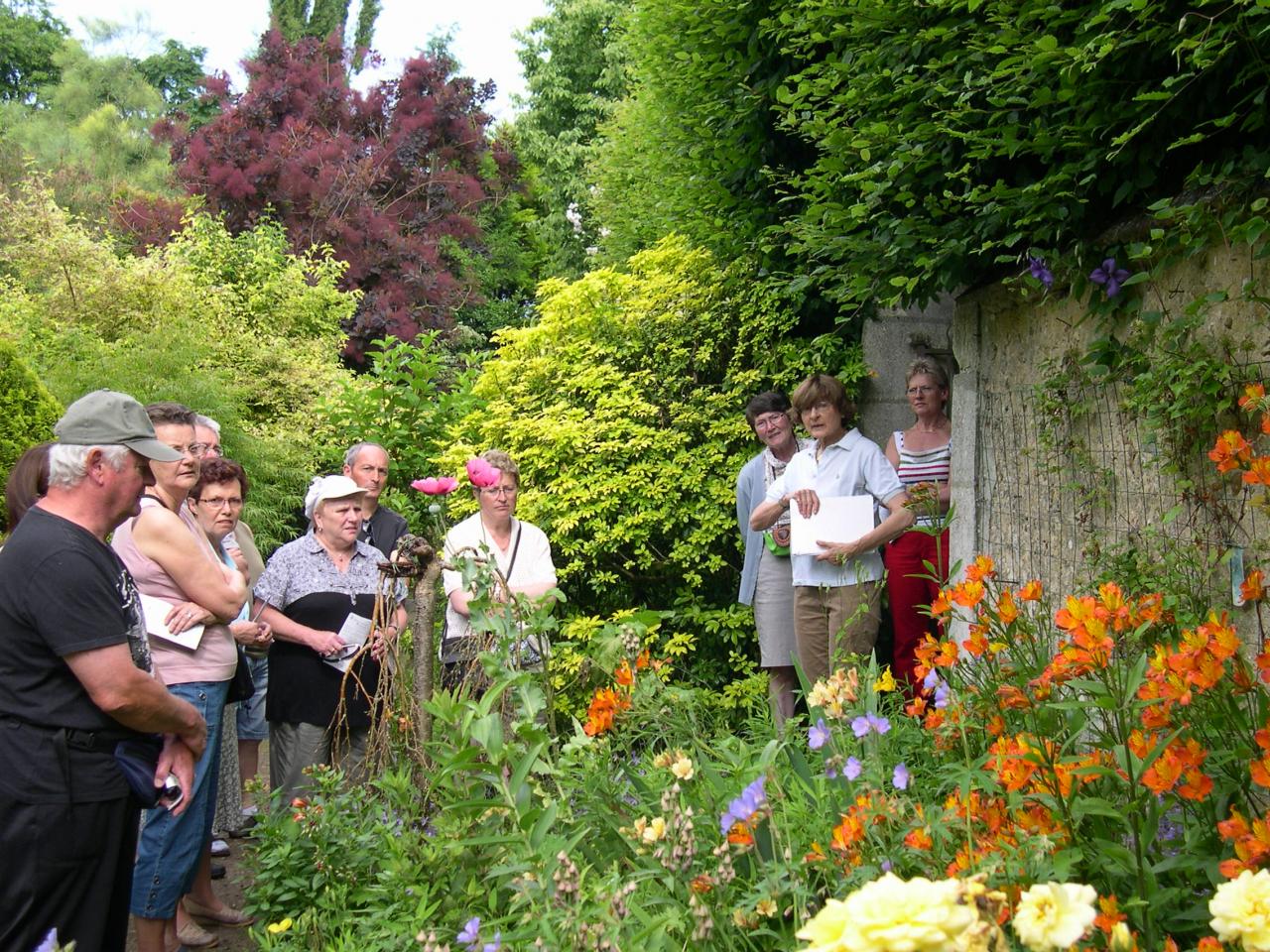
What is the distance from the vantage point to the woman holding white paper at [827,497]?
4.91m

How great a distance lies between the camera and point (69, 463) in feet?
9.33

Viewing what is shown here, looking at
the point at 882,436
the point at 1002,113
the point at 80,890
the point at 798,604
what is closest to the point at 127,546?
the point at 80,890

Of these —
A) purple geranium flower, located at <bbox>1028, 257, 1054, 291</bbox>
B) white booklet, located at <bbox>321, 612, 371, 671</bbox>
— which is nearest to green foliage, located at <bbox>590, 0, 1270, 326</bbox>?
purple geranium flower, located at <bbox>1028, 257, 1054, 291</bbox>

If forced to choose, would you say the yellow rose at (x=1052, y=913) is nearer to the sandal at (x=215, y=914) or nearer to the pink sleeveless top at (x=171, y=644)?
the pink sleeveless top at (x=171, y=644)

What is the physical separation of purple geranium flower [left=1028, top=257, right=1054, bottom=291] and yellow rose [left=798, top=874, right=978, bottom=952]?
3319 millimetres

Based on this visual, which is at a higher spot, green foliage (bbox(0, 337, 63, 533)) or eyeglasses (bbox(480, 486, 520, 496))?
green foliage (bbox(0, 337, 63, 533))

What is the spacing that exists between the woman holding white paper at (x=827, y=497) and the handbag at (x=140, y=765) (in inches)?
112

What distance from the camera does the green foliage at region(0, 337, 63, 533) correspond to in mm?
9508

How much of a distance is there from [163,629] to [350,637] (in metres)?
0.87

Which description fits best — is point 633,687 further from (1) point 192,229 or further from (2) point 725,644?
(1) point 192,229

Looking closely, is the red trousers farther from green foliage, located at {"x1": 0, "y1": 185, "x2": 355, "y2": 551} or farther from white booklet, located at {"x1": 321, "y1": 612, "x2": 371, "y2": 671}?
green foliage, located at {"x1": 0, "y1": 185, "x2": 355, "y2": 551}

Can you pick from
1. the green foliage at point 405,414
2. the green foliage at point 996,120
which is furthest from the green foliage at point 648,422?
the green foliage at point 996,120

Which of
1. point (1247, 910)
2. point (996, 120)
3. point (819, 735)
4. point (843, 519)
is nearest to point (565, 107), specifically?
point (843, 519)

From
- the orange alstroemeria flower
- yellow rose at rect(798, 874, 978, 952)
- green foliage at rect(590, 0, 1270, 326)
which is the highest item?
green foliage at rect(590, 0, 1270, 326)
